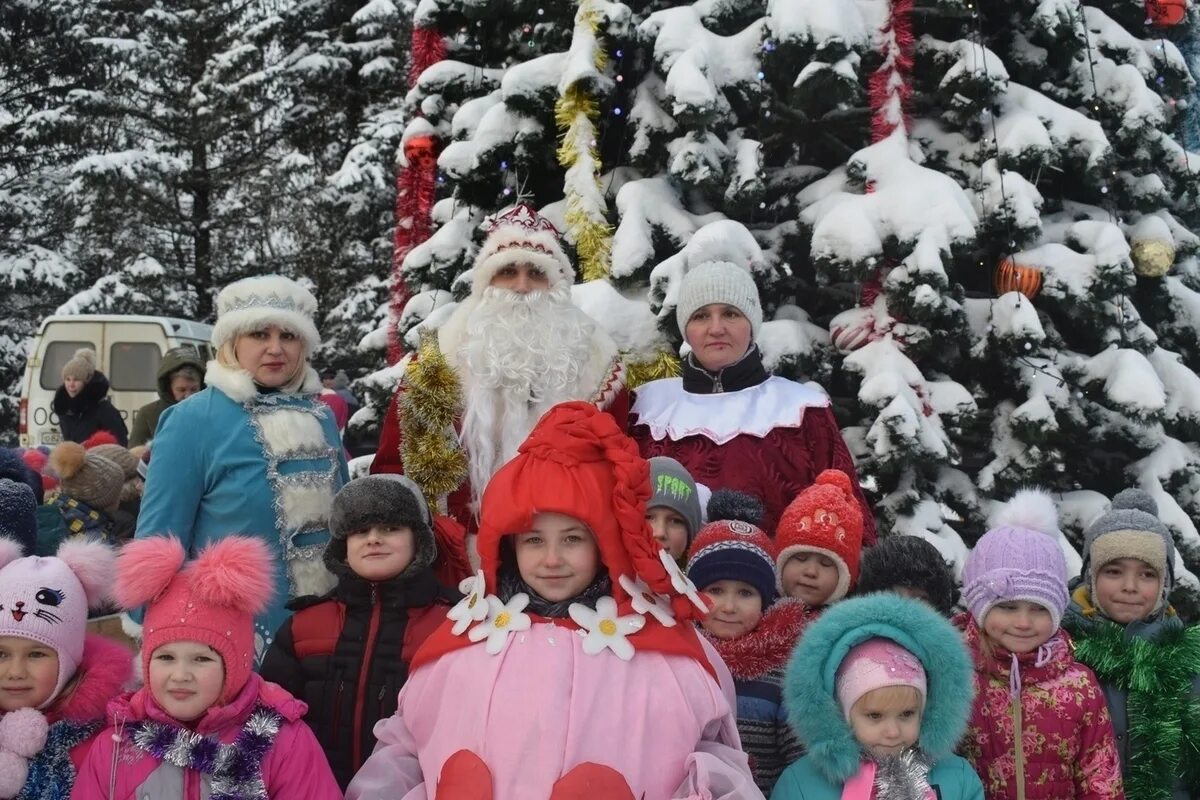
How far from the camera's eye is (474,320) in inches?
163

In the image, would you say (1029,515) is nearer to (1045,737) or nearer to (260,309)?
(1045,737)

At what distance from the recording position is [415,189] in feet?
25.6

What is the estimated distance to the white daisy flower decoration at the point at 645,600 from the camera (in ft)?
7.70

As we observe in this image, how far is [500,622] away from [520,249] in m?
2.05

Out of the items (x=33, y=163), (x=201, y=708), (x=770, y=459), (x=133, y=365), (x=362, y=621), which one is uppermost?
(x=33, y=163)

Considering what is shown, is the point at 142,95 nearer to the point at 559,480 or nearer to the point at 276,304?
Answer: the point at 276,304

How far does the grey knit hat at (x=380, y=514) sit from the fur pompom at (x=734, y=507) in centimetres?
95

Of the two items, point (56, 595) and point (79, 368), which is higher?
point (79, 368)

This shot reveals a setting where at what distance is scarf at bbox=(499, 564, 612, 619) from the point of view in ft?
7.80

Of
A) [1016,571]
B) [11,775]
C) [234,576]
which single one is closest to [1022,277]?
[1016,571]

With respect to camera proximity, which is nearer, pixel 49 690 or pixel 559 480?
pixel 559 480

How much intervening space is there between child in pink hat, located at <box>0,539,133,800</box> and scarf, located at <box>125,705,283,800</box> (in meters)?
0.23

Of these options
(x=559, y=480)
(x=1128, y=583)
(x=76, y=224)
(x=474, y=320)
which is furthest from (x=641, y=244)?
(x=76, y=224)

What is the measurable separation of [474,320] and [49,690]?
6.78 feet
